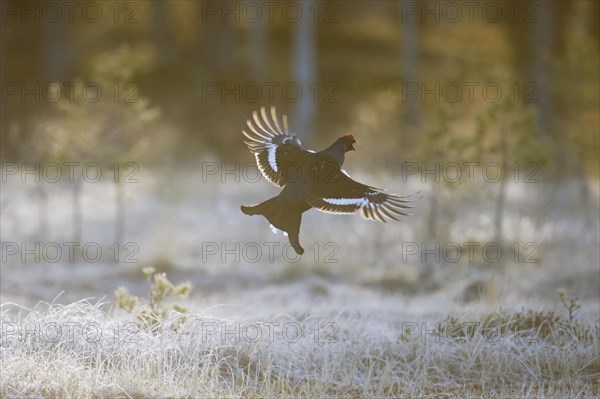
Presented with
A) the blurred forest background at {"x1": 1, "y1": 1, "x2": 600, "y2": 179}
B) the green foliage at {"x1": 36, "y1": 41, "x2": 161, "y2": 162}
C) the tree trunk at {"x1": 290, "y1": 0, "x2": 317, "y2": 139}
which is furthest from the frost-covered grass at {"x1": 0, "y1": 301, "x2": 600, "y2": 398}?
the tree trunk at {"x1": 290, "y1": 0, "x2": 317, "y2": 139}

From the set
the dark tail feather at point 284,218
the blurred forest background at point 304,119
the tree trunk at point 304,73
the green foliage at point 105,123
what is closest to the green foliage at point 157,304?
the dark tail feather at point 284,218

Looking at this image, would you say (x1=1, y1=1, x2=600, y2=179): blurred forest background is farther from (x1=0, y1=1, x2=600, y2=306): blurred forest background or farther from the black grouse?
the black grouse

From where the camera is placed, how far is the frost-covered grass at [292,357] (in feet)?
24.9

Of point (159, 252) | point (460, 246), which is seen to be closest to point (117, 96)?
point (159, 252)

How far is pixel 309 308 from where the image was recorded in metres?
10.5

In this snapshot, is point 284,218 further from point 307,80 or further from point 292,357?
point 307,80

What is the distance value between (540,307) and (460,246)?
5895 millimetres

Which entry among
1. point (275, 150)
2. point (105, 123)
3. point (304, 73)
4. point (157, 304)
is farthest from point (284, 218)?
point (304, 73)

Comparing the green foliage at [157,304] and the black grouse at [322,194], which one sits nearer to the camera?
the black grouse at [322,194]

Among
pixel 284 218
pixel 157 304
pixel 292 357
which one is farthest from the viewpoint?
pixel 157 304

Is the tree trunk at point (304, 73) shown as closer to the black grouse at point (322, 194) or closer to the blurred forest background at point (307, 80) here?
the blurred forest background at point (307, 80)

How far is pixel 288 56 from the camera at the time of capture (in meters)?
32.0

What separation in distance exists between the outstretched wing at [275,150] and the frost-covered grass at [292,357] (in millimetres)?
1404

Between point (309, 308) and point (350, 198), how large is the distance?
8.30 feet
